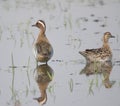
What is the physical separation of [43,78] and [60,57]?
0.76 meters

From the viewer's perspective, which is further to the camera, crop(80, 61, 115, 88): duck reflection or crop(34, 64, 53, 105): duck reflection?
crop(80, 61, 115, 88): duck reflection

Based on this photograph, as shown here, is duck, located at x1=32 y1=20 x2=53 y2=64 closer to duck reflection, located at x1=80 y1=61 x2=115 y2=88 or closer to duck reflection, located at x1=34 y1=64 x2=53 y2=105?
duck reflection, located at x1=34 y1=64 x2=53 y2=105

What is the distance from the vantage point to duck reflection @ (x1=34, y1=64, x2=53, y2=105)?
521cm

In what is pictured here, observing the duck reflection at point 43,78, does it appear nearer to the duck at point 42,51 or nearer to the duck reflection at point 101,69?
the duck at point 42,51

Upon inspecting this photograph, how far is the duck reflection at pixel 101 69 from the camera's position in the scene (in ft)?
18.6

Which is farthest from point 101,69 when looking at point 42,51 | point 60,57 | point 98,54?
point 42,51

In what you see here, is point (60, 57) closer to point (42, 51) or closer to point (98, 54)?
point (42, 51)

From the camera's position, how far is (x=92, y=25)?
8.17 meters

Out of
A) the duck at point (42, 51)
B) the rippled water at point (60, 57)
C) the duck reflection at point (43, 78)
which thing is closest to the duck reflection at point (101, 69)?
the rippled water at point (60, 57)

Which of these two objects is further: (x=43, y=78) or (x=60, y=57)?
(x=60, y=57)

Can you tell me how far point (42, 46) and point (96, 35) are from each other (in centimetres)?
114

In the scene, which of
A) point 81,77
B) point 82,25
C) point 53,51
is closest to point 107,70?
point 81,77

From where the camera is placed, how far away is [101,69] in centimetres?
611

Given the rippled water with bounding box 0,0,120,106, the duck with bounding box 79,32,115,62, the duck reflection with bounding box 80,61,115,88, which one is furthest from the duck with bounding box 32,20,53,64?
the duck reflection with bounding box 80,61,115,88
